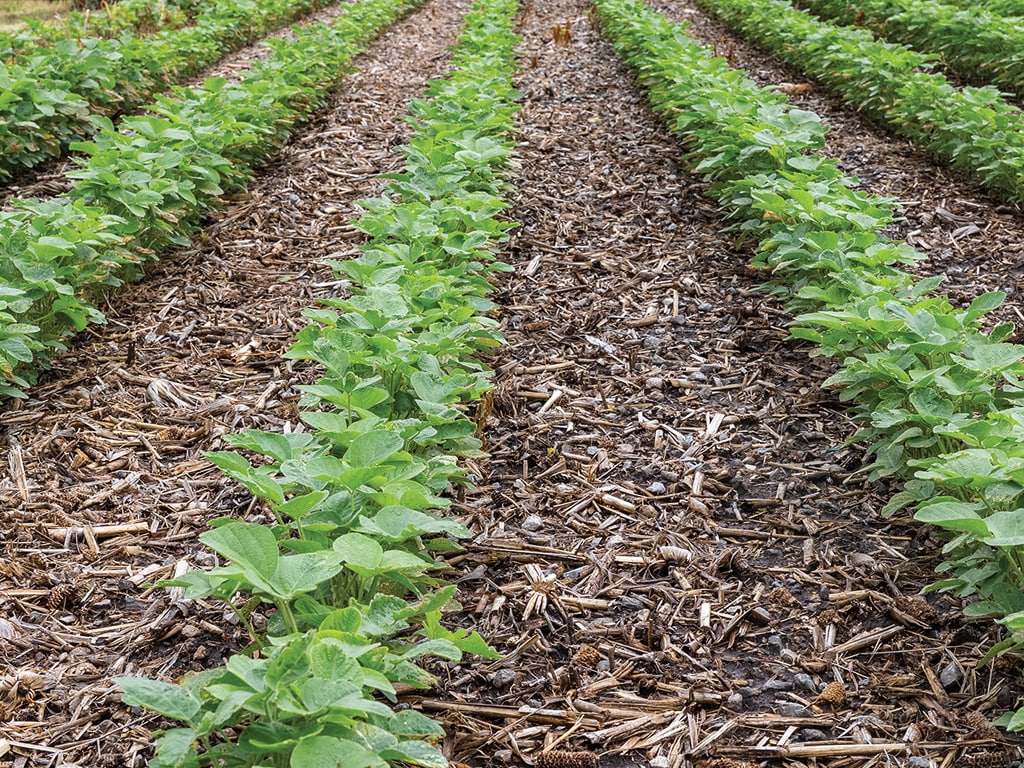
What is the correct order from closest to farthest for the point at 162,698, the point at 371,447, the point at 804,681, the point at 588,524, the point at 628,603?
the point at 162,698 < the point at 371,447 < the point at 804,681 < the point at 628,603 < the point at 588,524

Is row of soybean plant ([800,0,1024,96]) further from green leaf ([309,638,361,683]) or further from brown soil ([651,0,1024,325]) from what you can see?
green leaf ([309,638,361,683])

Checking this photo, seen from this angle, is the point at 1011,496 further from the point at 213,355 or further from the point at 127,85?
the point at 127,85

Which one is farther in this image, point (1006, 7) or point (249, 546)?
point (1006, 7)

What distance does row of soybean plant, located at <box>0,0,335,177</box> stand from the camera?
534cm

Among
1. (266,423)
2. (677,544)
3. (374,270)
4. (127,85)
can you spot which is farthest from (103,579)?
(127,85)

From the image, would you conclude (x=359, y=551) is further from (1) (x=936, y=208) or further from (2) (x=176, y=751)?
(1) (x=936, y=208)

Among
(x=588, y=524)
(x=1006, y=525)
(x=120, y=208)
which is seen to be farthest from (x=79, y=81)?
(x=1006, y=525)

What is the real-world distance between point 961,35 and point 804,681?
749cm

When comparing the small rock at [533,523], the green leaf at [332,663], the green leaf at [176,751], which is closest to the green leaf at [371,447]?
the green leaf at [332,663]

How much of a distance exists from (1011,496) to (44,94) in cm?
584

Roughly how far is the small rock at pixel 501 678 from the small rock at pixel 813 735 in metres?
0.69

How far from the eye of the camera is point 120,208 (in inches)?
159

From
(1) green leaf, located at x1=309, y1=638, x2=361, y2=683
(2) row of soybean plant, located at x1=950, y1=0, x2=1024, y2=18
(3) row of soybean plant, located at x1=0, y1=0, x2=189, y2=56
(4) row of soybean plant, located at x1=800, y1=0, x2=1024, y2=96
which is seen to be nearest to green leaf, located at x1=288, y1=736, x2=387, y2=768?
(1) green leaf, located at x1=309, y1=638, x2=361, y2=683

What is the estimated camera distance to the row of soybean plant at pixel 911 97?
4.96 metres
